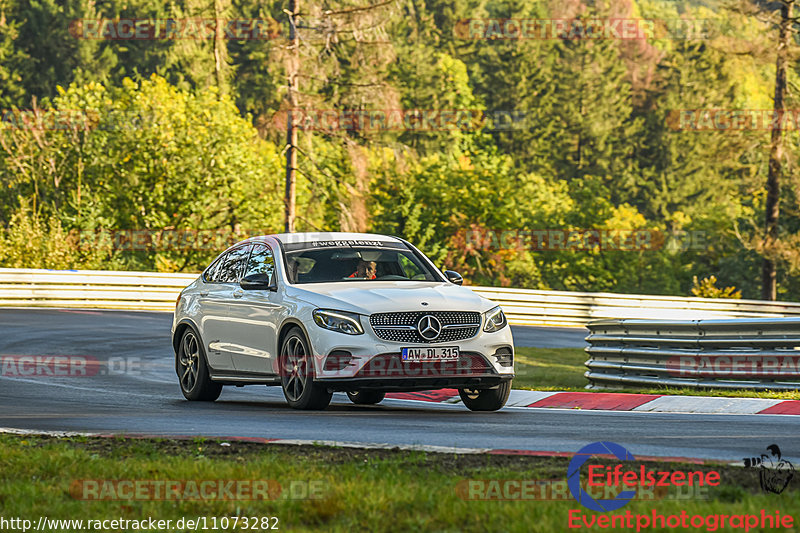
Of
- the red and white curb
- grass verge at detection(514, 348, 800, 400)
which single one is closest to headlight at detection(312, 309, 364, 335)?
the red and white curb

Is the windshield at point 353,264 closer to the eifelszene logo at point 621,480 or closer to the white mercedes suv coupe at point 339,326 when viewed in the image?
the white mercedes suv coupe at point 339,326

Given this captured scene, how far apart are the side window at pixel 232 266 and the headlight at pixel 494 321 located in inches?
118

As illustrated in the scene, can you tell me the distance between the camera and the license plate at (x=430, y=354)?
1045 cm

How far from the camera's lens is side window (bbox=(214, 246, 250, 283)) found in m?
12.8

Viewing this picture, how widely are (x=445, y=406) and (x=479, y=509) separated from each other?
23.2ft

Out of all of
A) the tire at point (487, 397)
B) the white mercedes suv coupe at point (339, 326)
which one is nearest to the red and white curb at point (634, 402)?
the tire at point (487, 397)

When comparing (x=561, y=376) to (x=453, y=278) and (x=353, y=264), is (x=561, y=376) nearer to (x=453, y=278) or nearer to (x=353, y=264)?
(x=453, y=278)

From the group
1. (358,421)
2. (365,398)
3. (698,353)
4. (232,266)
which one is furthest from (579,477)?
(698,353)

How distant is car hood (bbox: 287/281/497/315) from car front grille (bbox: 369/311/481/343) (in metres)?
0.05

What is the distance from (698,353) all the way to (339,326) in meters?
5.63

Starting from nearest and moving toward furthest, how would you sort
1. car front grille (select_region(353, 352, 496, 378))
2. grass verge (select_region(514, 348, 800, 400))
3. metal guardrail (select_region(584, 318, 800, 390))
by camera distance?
1. car front grille (select_region(353, 352, 496, 378))
2. metal guardrail (select_region(584, 318, 800, 390))
3. grass verge (select_region(514, 348, 800, 400))

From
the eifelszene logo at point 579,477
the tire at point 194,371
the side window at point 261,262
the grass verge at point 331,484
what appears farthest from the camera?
the tire at point 194,371

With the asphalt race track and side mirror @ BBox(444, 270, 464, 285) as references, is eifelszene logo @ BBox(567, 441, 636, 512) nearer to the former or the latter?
the asphalt race track

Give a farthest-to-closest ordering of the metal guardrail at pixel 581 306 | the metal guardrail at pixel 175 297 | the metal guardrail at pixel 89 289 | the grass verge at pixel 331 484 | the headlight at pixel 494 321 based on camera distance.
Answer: the metal guardrail at pixel 581 306 < the metal guardrail at pixel 175 297 < the metal guardrail at pixel 89 289 < the headlight at pixel 494 321 < the grass verge at pixel 331 484
